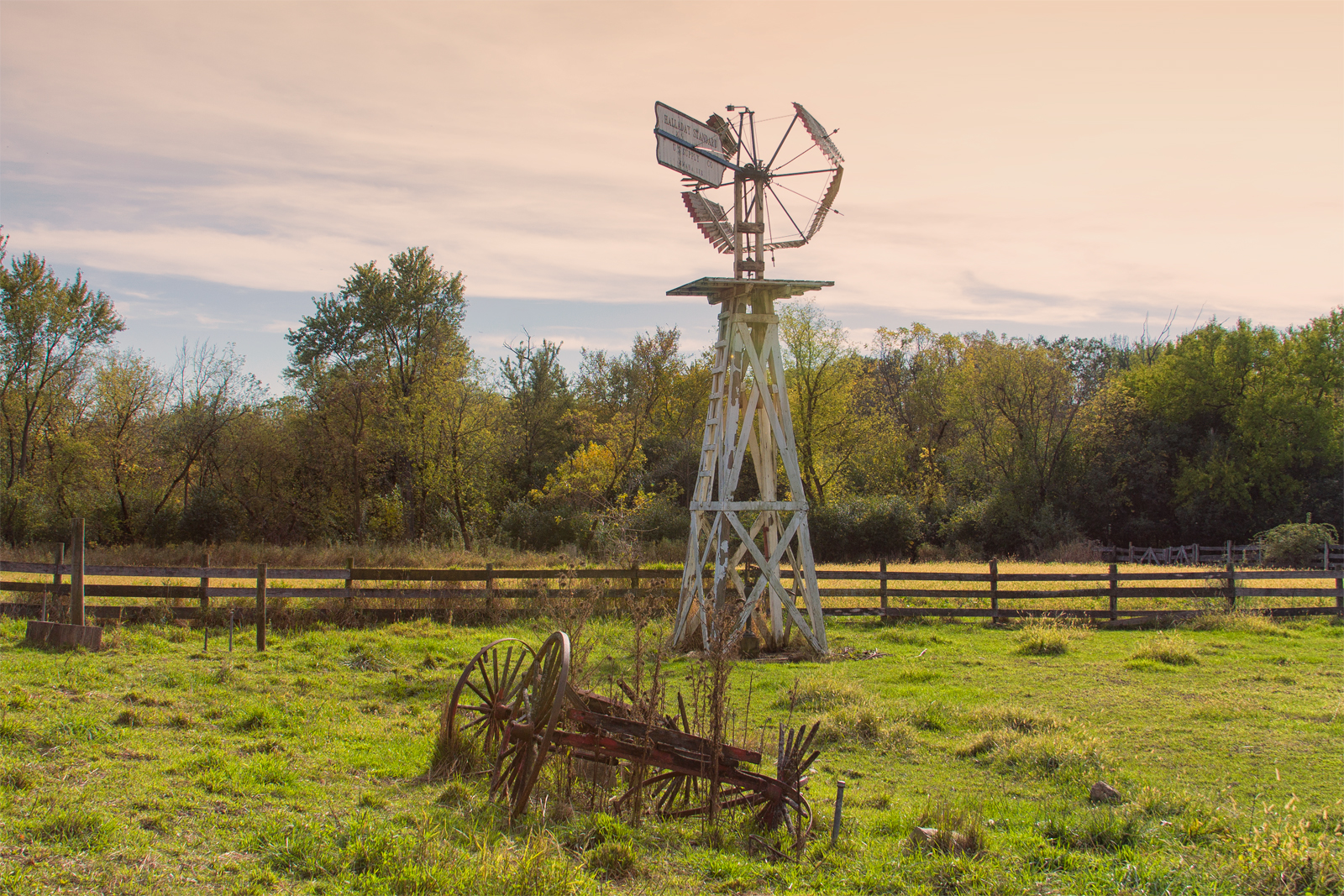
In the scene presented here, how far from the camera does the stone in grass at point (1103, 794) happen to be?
22.2 feet

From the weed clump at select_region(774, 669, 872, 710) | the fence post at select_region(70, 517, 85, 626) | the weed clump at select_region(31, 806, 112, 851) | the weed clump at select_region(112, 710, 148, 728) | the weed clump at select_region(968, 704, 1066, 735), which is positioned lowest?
the weed clump at select_region(774, 669, 872, 710)

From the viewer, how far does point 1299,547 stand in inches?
1189

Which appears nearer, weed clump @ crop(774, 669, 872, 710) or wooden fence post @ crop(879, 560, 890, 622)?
weed clump @ crop(774, 669, 872, 710)

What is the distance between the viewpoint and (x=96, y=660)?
432 inches

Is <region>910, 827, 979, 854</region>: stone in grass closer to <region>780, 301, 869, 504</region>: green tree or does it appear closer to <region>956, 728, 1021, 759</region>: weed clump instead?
<region>956, 728, 1021, 759</region>: weed clump

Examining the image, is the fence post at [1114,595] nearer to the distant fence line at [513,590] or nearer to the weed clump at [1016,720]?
the distant fence line at [513,590]

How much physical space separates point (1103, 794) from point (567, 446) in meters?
38.2

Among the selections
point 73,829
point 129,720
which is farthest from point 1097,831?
point 129,720

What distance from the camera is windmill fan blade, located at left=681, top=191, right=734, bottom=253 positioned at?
46.6 ft

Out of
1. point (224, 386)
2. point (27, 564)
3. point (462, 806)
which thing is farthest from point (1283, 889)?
point (224, 386)

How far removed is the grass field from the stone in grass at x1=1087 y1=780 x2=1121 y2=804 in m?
0.11

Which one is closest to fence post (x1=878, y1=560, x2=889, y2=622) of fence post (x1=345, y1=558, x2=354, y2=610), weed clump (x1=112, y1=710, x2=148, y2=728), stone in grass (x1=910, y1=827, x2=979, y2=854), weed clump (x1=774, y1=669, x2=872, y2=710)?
weed clump (x1=774, y1=669, x2=872, y2=710)

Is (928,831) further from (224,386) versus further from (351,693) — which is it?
(224,386)

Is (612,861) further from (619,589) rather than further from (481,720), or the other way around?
(619,589)
